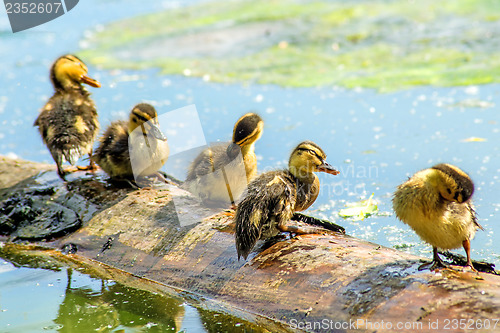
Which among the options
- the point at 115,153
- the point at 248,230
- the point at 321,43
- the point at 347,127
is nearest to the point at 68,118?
the point at 115,153

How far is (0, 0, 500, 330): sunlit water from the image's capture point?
541 centimetres

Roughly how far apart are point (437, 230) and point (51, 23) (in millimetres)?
13956

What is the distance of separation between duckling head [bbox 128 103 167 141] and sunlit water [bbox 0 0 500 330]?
1.23m

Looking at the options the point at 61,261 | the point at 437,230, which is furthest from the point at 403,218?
the point at 61,261

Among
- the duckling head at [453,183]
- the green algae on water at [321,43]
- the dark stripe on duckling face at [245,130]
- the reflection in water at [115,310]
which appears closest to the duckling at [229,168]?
the dark stripe on duckling face at [245,130]

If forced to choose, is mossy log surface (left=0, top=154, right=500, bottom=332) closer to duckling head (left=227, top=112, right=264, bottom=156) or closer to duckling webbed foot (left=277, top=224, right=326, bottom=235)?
duckling webbed foot (left=277, top=224, right=326, bottom=235)

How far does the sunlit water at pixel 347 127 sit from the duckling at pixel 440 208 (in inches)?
38.8

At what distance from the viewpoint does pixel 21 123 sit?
877cm

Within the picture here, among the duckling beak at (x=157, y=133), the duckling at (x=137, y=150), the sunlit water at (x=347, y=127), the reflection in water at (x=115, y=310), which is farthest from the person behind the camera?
the sunlit water at (x=347, y=127)

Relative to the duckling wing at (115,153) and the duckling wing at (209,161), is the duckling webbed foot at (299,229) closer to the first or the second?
the duckling wing at (209,161)

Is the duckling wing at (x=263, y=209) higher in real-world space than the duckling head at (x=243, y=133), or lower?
lower

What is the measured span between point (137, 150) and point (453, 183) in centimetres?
290
